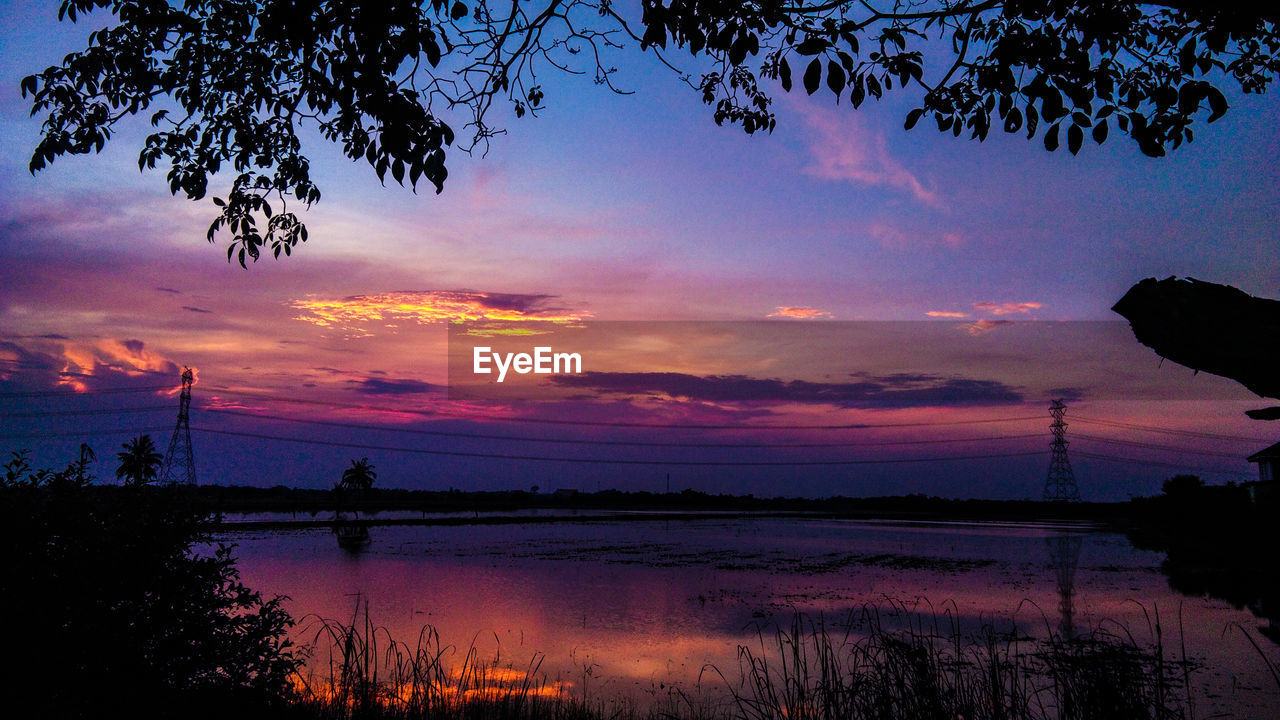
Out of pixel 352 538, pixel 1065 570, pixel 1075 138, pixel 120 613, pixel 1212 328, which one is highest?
pixel 1075 138

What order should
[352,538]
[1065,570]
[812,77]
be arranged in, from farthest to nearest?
[352,538] → [1065,570] → [812,77]

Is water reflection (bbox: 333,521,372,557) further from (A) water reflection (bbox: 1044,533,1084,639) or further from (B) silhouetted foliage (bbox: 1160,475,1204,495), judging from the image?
(B) silhouetted foliage (bbox: 1160,475,1204,495)

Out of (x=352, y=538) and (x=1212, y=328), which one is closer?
(x=1212, y=328)

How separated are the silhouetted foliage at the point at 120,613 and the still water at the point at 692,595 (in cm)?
758

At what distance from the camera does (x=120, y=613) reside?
7.00 m

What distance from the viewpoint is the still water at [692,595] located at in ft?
54.2

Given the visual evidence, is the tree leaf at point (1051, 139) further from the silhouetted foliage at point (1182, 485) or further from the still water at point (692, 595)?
the silhouetted foliage at point (1182, 485)

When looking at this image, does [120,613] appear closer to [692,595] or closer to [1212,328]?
[1212,328]

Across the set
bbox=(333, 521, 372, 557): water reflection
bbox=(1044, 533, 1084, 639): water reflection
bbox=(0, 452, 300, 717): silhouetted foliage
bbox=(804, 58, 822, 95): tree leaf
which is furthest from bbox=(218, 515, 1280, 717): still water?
bbox=(0, 452, 300, 717): silhouetted foliage

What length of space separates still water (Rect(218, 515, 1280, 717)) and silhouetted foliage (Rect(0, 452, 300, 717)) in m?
7.58

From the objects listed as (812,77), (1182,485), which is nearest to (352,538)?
(812,77)

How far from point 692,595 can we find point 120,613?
70.0ft

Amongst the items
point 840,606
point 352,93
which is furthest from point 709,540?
point 352,93

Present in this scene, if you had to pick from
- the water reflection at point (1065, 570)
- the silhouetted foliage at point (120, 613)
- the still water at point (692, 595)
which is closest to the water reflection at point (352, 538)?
the still water at point (692, 595)
